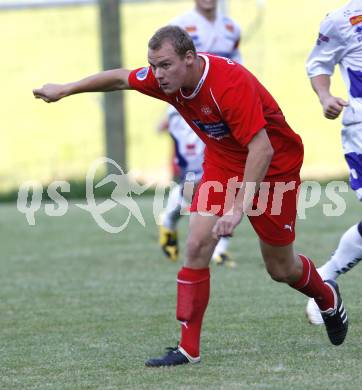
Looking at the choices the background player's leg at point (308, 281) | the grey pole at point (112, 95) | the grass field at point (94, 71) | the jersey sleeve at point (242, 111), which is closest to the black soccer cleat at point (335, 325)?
the background player's leg at point (308, 281)

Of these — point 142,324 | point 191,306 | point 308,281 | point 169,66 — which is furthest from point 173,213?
point 169,66

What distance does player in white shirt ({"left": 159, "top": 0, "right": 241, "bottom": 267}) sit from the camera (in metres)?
8.45

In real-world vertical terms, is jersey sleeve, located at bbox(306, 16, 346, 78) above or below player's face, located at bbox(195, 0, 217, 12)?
above

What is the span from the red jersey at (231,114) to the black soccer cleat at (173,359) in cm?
86

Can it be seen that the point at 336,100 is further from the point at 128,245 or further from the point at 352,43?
the point at 128,245

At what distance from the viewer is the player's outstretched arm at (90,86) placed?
516cm

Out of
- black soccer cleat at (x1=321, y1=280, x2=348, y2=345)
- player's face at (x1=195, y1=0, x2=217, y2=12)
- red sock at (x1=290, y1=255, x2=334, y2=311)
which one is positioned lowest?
black soccer cleat at (x1=321, y1=280, x2=348, y2=345)

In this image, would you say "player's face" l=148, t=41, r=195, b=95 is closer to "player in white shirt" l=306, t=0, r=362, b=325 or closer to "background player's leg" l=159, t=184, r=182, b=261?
"player in white shirt" l=306, t=0, r=362, b=325

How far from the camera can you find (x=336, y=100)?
530 cm

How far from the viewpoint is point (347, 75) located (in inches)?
225

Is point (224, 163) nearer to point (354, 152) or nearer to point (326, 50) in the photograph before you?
point (354, 152)

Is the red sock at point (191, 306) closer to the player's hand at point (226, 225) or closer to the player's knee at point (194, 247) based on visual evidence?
the player's knee at point (194, 247)

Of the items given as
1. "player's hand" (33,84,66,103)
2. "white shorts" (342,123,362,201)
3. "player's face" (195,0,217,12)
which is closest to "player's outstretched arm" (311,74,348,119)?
"white shorts" (342,123,362,201)

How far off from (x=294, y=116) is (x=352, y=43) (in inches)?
869
